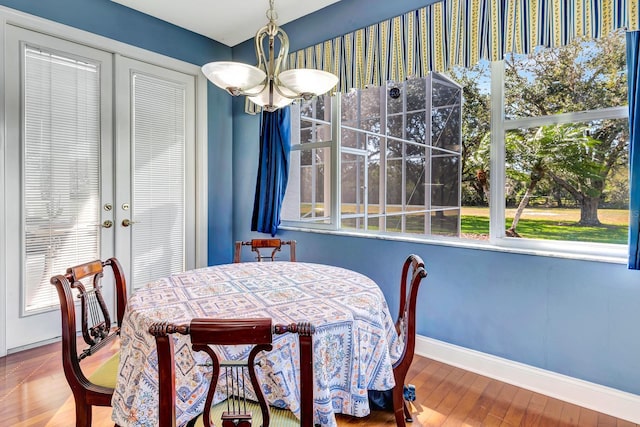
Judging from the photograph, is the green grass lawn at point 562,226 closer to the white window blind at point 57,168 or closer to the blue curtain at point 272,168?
the blue curtain at point 272,168

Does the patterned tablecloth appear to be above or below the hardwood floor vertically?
above

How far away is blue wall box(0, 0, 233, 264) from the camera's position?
2686 mm

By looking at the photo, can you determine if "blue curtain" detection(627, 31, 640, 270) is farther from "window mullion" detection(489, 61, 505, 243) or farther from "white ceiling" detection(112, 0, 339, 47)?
"white ceiling" detection(112, 0, 339, 47)

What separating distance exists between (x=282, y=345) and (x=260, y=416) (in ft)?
0.75

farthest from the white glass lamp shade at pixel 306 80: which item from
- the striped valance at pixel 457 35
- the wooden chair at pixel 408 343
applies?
the striped valance at pixel 457 35

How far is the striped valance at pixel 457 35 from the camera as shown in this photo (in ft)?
5.99

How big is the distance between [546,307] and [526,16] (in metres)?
1.65

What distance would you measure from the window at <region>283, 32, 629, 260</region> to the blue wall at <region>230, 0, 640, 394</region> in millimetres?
155

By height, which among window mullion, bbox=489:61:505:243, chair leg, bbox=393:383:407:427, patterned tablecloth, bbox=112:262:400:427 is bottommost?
chair leg, bbox=393:383:407:427

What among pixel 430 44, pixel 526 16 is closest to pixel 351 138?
pixel 430 44

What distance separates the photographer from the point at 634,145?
171 centimetres

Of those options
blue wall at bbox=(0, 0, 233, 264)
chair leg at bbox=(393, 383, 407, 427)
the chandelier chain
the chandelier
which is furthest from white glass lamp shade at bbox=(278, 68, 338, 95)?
blue wall at bbox=(0, 0, 233, 264)

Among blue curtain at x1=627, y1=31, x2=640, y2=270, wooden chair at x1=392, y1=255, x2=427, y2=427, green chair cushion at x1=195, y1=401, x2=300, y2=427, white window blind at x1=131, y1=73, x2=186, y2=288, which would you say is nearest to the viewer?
green chair cushion at x1=195, y1=401, x2=300, y2=427

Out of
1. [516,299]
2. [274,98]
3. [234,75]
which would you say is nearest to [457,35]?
[274,98]
